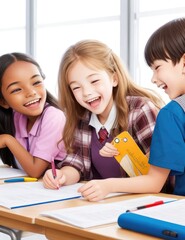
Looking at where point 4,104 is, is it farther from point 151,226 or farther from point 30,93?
point 151,226

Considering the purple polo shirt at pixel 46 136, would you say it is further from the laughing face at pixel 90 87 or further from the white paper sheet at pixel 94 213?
the white paper sheet at pixel 94 213

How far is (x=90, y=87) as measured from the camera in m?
1.62

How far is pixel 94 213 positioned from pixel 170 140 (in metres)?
0.39

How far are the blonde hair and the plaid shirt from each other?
0.02 metres

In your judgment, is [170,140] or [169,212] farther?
[170,140]

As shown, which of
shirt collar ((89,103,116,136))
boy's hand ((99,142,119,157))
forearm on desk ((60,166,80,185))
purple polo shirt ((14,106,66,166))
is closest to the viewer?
boy's hand ((99,142,119,157))

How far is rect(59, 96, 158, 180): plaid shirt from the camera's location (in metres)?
1.66

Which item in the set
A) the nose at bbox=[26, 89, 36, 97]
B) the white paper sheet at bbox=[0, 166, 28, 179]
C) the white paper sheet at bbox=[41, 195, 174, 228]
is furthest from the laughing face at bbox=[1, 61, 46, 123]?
the white paper sheet at bbox=[41, 195, 174, 228]

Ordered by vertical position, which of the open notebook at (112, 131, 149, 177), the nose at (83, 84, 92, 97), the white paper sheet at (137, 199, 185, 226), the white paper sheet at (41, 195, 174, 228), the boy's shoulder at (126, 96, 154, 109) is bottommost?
the white paper sheet at (41, 195, 174, 228)

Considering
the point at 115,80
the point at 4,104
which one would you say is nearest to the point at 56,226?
the point at 115,80

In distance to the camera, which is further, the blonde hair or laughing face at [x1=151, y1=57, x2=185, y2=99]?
the blonde hair

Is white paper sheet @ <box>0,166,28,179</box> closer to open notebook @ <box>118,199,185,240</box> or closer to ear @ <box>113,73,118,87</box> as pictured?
ear @ <box>113,73,118,87</box>

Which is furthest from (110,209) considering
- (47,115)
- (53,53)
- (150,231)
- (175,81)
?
(53,53)

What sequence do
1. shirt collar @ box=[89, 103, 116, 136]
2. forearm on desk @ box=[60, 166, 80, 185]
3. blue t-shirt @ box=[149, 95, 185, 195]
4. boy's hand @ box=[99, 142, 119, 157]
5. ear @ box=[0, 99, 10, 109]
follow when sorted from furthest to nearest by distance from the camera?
ear @ box=[0, 99, 10, 109] → shirt collar @ box=[89, 103, 116, 136] → forearm on desk @ box=[60, 166, 80, 185] → boy's hand @ box=[99, 142, 119, 157] → blue t-shirt @ box=[149, 95, 185, 195]
